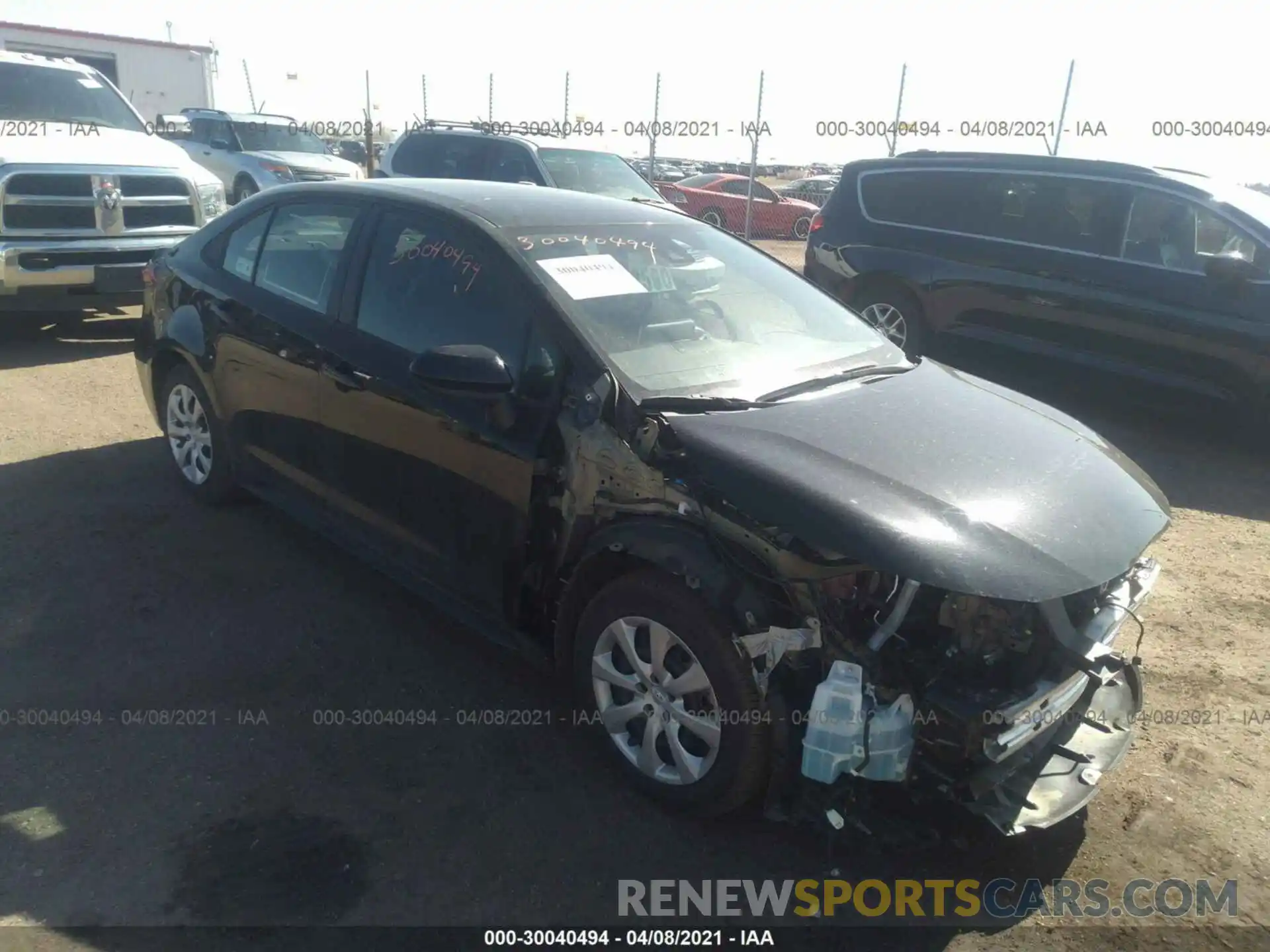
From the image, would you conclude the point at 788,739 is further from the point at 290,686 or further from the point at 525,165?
the point at 525,165

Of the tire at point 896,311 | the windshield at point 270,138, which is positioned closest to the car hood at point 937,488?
the tire at point 896,311

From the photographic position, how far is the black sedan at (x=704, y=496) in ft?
8.74

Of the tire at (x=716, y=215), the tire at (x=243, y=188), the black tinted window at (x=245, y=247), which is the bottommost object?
the tire at (x=716, y=215)

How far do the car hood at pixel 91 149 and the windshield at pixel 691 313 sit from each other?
20.6 ft

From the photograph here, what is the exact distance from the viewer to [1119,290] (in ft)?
23.3

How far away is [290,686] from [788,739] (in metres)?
1.93

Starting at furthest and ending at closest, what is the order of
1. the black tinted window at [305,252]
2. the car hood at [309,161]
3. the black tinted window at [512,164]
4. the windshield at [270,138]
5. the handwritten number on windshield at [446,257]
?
the windshield at [270,138]
the car hood at [309,161]
the black tinted window at [512,164]
the black tinted window at [305,252]
the handwritten number on windshield at [446,257]

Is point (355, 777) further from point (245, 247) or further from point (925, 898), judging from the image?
point (245, 247)

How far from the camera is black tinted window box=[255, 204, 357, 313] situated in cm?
412

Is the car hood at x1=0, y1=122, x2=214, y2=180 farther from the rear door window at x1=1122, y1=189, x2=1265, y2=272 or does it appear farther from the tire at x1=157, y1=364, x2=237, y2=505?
the rear door window at x1=1122, y1=189, x2=1265, y2=272

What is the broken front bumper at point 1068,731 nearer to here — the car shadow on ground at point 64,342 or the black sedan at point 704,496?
the black sedan at point 704,496

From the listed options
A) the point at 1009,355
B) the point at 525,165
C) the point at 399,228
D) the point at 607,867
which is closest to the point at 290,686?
the point at 607,867

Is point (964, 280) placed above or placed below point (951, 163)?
below

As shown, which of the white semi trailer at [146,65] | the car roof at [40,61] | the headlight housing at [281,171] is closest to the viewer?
the car roof at [40,61]
